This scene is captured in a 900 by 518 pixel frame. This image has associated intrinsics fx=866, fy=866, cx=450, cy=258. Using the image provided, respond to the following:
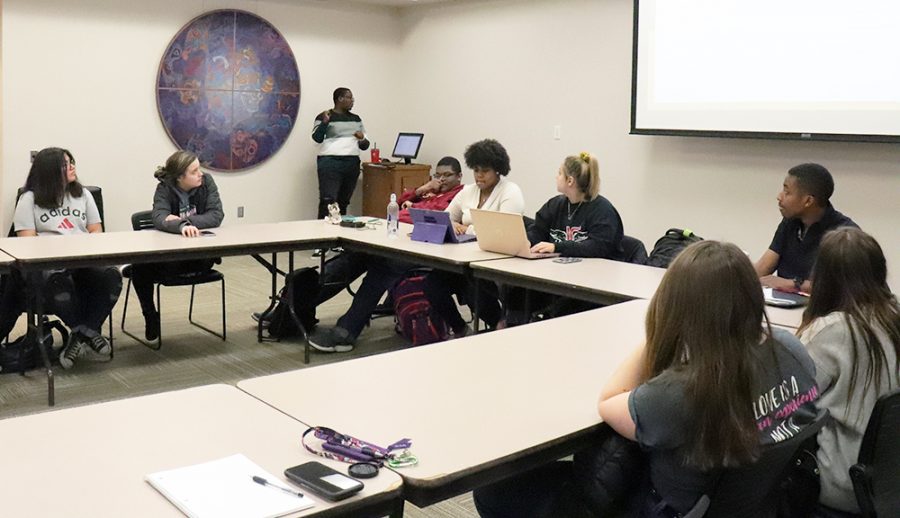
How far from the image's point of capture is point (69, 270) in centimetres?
432

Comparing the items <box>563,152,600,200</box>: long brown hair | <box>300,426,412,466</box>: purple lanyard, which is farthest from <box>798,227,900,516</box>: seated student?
<box>563,152,600,200</box>: long brown hair

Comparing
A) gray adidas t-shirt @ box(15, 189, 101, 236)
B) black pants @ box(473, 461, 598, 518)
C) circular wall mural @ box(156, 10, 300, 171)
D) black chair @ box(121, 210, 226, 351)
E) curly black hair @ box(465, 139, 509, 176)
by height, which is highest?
circular wall mural @ box(156, 10, 300, 171)

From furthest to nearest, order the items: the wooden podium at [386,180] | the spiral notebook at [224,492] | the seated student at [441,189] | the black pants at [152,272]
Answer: the wooden podium at [386,180]
the seated student at [441,189]
the black pants at [152,272]
the spiral notebook at [224,492]

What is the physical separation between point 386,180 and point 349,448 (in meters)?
6.50

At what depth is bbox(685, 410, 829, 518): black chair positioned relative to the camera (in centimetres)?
163

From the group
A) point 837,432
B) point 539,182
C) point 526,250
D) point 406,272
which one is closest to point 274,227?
point 406,272

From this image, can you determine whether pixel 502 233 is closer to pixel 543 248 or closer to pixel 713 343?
pixel 543 248

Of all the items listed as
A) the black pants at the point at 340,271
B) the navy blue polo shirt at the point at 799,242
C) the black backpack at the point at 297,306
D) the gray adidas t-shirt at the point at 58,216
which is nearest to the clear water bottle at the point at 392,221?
the black pants at the point at 340,271

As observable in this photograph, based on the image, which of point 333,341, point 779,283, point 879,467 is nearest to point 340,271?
point 333,341

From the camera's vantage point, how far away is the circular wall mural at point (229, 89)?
284 inches

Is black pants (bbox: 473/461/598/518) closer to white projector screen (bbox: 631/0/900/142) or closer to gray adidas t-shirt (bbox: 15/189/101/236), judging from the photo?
gray adidas t-shirt (bbox: 15/189/101/236)

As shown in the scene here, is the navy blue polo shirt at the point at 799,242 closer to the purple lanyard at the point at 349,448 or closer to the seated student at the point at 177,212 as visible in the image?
the purple lanyard at the point at 349,448

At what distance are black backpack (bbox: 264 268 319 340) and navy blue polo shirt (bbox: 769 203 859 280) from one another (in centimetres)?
248

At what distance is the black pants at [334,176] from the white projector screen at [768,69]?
281 centimetres
